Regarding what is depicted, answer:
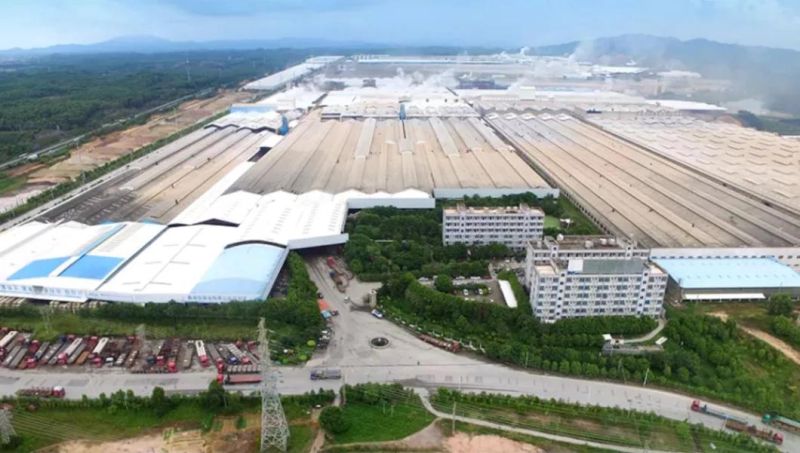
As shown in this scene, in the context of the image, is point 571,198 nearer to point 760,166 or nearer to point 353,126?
point 760,166

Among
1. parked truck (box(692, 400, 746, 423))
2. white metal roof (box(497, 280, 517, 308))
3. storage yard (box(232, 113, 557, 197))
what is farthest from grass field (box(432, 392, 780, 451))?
storage yard (box(232, 113, 557, 197))

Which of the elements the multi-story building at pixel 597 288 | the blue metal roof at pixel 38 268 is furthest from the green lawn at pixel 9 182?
the multi-story building at pixel 597 288

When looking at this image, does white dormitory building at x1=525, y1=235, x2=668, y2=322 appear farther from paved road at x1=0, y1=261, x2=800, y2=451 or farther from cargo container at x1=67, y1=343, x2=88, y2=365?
cargo container at x1=67, y1=343, x2=88, y2=365

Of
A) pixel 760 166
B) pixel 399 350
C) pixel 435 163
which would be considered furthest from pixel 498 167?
pixel 399 350

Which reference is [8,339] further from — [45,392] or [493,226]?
[493,226]

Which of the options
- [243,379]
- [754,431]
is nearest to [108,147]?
[243,379]

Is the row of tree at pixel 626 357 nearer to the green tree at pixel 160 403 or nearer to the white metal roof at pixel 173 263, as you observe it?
the white metal roof at pixel 173 263

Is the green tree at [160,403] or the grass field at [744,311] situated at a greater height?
the grass field at [744,311]
